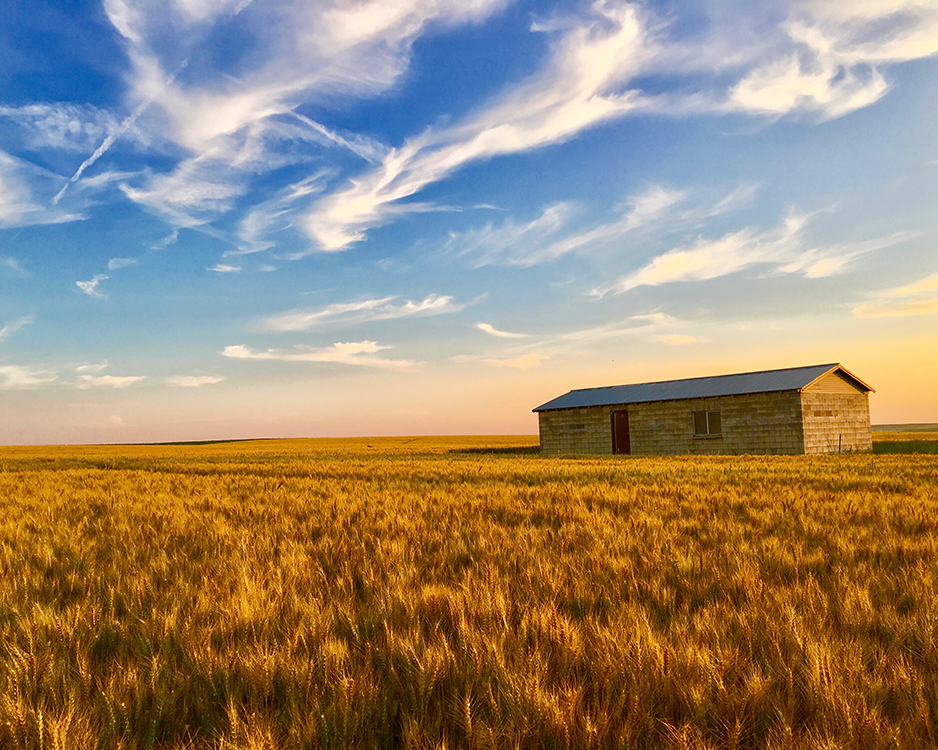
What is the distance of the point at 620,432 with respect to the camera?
3675 cm

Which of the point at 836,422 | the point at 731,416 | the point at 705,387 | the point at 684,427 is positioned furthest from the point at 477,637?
the point at 836,422

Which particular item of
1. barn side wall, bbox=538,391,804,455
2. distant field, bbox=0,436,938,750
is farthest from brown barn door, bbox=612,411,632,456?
distant field, bbox=0,436,938,750

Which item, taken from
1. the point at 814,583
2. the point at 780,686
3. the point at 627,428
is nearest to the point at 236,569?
the point at 780,686

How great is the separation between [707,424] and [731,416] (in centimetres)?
138

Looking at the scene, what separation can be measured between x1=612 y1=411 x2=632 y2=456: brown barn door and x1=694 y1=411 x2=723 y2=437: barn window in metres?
4.47

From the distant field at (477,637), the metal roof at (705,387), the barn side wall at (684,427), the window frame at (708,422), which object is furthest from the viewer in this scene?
the window frame at (708,422)

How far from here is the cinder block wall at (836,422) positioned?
3002cm

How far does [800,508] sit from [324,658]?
7.25 meters

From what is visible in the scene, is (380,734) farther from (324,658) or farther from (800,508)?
(800,508)

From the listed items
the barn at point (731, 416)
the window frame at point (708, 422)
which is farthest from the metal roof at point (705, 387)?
the window frame at point (708, 422)

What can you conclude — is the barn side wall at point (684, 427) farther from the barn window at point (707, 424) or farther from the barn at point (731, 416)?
the barn window at point (707, 424)

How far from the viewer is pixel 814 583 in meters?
3.84

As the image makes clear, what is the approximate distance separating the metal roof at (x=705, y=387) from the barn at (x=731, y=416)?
66mm

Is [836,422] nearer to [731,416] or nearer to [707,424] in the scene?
[731,416]
